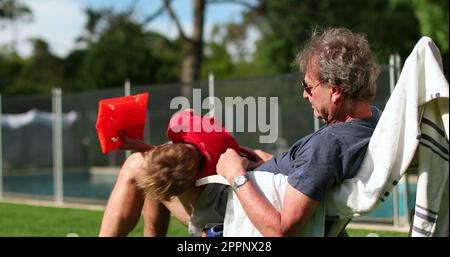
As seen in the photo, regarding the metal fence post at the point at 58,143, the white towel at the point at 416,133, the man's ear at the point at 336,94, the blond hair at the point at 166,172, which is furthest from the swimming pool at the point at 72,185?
the white towel at the point at 416,133

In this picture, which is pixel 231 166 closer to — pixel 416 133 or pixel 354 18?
pixel 416 133

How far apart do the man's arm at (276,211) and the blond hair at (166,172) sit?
1.30 feet

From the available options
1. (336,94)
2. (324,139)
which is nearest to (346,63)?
(336,94)

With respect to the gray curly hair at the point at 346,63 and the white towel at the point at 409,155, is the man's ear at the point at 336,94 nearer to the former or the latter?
the gray curly hair at the point at 346,63

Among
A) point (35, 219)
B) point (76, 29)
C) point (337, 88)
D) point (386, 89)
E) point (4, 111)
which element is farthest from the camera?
point (76, 29)

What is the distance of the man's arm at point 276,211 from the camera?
216 cm

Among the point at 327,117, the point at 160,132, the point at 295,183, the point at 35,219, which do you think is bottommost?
the point at 35,219

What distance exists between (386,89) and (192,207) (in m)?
4.60

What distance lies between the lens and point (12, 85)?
3438cm

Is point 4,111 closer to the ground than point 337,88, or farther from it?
closer to the ground

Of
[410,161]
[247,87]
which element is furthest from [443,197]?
[247,87]

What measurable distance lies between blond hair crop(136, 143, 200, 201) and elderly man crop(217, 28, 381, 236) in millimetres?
227

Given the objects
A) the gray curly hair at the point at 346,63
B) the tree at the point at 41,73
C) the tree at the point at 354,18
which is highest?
the tree at the point at 354,18
